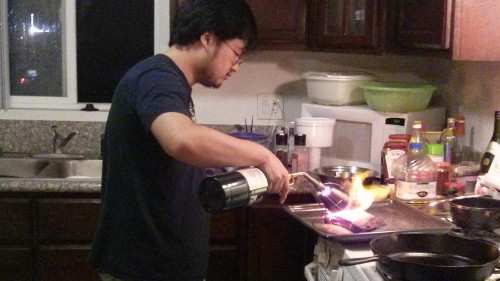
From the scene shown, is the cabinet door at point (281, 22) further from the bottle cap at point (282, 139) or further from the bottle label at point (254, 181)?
the bottle label at point (254, 181)

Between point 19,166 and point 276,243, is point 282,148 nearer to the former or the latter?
point 276,243

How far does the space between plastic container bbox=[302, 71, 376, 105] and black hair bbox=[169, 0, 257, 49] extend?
4.23 ft

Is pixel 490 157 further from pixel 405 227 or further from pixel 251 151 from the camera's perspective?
pixel 251 151

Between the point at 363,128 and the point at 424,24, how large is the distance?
0.56 meters

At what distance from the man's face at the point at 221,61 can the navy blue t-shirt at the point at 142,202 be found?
97 millimetres

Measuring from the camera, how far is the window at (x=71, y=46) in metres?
3.28

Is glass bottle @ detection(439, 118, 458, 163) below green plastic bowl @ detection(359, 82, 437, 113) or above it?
below

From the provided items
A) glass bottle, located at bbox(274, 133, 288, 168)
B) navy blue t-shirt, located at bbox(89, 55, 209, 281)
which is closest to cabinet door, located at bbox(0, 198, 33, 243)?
navy blue t-shirt, located at bbox(89, 55, 209, 281)

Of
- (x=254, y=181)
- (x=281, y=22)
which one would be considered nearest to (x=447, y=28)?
(x=281, y=22)

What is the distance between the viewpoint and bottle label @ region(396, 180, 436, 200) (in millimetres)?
2246

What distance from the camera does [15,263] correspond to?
2602mm

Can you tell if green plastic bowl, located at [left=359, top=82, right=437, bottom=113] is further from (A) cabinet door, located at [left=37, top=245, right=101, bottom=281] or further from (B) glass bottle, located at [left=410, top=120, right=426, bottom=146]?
(A) cabinet door, located at [left=37, top=245, right=101, bottom=281]

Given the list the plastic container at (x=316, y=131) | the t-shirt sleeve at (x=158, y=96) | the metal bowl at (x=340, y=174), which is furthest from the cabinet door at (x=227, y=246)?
the t-shirt sleeve at (x=158, y=96)

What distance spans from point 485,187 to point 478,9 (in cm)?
58
